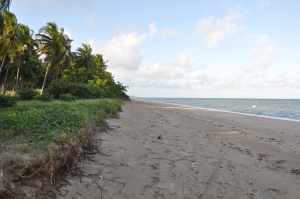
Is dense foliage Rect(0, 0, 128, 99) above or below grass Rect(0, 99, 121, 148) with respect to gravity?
above

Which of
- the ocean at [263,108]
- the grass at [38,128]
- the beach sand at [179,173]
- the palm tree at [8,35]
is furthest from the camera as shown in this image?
the ocean at [263,108]

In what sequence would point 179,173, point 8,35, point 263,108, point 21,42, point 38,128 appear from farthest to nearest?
point 263,108
point 21,42
point 8,35
point 38,128
point 179,173

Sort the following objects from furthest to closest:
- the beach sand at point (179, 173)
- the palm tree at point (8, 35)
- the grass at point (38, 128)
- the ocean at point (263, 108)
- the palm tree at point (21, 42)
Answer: the ocean at point (263, 108), the palm tree at point (21, 42), the palm tree at point (8, 35), the grass at point (38, 128), the beach sand at point (179, 173)

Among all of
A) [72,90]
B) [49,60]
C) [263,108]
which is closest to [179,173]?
[72,90]

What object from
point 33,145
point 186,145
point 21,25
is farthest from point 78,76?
point 33,145

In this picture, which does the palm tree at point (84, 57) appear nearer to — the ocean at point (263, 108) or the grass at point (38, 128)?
the ocean at point (263, 108)

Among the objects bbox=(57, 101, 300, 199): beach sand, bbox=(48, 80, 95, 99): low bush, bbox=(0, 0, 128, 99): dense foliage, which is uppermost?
bbox=(0, 0, 128, 99): dense foliage

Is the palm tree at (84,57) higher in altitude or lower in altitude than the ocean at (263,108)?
higher

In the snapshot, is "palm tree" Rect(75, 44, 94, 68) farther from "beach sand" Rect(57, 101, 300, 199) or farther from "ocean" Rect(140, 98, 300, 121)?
"beach sand" Rect(57, 101, 300, 199)

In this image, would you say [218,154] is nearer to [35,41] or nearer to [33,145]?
[33,145]

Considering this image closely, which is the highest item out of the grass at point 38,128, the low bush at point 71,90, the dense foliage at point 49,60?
the dense foliage at point 49,60

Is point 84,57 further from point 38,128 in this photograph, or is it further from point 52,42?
point 38,128

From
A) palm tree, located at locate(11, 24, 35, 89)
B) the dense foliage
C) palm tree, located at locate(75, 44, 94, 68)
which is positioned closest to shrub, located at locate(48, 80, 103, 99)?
the dense foliage

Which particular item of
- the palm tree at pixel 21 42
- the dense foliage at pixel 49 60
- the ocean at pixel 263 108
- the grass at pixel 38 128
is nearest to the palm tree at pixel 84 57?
the dense foliage at pixel 49 60
